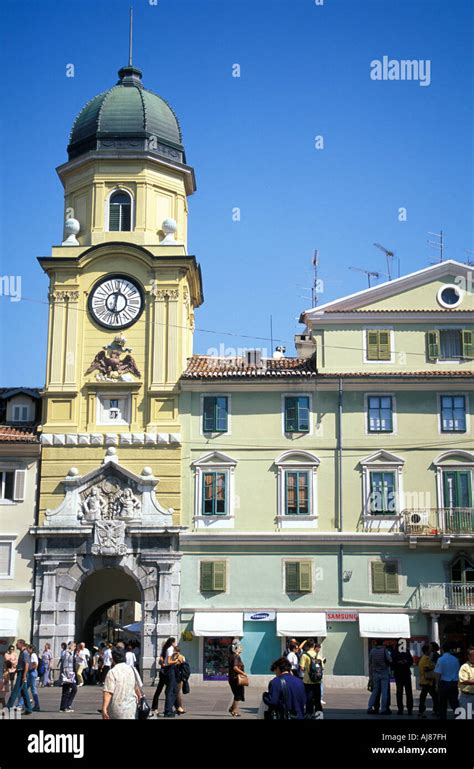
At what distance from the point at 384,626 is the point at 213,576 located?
677 cm

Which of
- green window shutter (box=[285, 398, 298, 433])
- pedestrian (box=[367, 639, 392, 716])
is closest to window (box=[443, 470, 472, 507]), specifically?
green window shutter (box=[285, 398, 298, 433])

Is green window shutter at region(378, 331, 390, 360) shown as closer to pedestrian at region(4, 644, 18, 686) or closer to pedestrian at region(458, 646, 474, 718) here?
pedestrian at region(4, 644, 18, 686)

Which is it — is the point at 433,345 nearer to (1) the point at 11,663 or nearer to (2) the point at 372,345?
(2) the point at 372,345

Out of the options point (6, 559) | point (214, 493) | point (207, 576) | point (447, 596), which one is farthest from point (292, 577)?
point (6, 559)

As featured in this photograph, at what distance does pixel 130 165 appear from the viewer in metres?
45.0

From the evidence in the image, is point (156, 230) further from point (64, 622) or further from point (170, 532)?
point (64, 622)

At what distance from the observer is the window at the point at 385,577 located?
133ft

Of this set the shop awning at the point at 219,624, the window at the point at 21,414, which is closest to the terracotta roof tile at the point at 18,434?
the window at the point at 21,414

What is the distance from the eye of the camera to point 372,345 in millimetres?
42906
